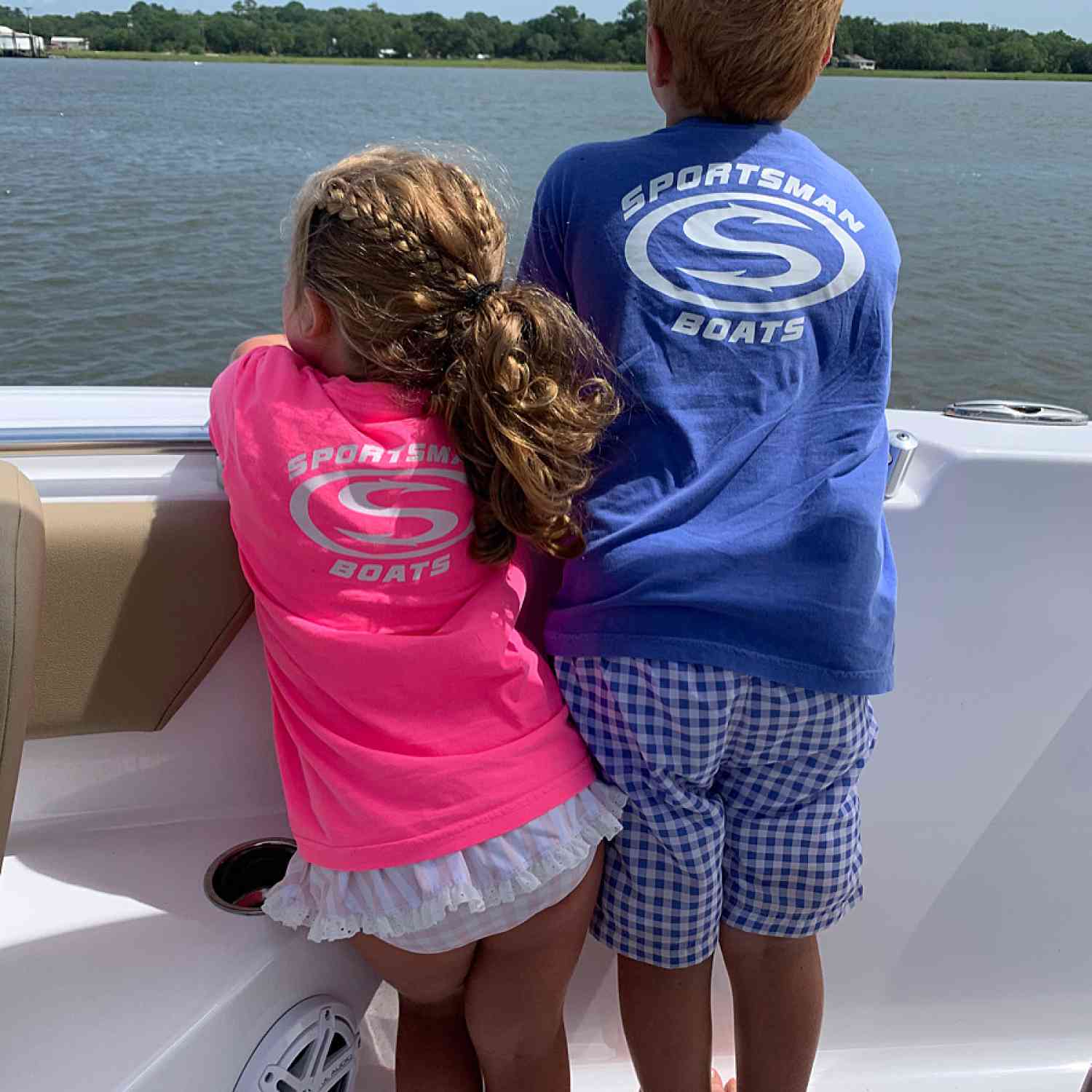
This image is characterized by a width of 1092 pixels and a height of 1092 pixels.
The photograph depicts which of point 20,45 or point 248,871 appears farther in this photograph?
point 20,45

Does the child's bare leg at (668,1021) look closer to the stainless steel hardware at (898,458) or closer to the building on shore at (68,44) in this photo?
the stainless steel hardware at (898,458)

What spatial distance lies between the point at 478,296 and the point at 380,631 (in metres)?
0.27

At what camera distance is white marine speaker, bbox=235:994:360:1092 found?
997 millimetres

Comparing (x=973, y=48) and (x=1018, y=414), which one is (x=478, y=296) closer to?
(x=1018, y=414)

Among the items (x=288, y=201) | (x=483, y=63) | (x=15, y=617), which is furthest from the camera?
(x=483, y=63)

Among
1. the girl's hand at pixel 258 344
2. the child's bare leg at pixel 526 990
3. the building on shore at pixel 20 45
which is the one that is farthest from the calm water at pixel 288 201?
the building on shore at pixel 20 45

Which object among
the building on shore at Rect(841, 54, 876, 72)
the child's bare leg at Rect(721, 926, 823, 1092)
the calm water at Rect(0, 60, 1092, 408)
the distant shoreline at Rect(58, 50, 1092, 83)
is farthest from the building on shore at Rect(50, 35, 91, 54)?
the child's bare leg at Rect(721, 926, 823, 1092)

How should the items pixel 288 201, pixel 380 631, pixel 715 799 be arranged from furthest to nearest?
pixel 288 201 < pixel 715 799 < pixel 380 631

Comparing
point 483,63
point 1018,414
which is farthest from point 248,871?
point 483,63

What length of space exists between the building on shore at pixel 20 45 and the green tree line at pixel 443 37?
1210 millimetres

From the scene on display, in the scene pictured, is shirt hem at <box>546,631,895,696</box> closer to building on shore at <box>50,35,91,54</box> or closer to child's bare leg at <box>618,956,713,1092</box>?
child's bare leg at <box>618,956,713,1092</box>

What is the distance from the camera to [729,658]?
90 centimetres

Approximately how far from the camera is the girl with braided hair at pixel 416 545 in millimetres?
872

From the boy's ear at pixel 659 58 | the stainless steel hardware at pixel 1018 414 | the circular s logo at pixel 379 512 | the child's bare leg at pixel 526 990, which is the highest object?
the boy's ear at pixel 659 58
